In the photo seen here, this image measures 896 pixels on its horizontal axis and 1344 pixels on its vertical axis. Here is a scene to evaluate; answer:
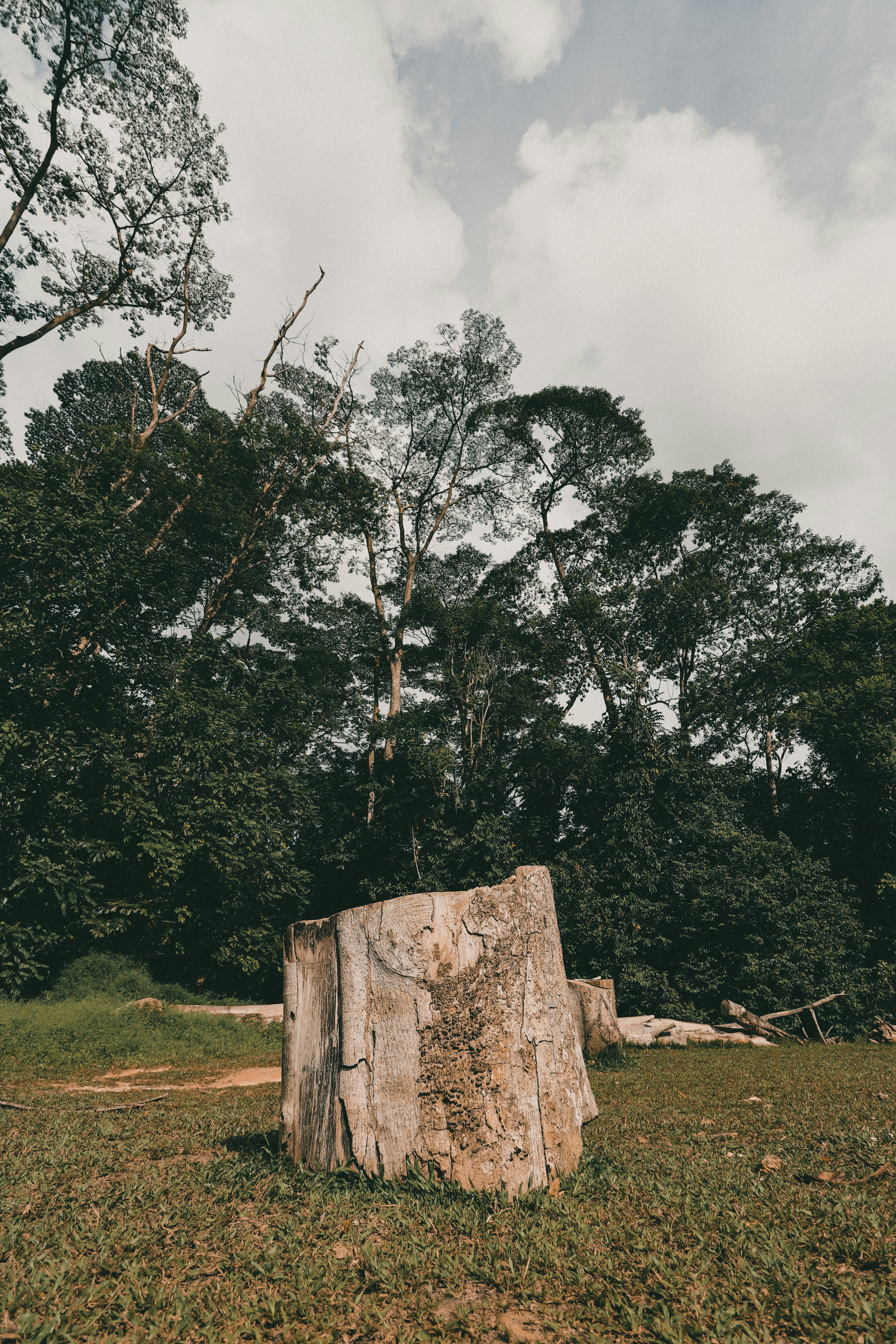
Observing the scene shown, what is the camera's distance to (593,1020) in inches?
383

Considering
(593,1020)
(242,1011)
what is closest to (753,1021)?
(593,1020)

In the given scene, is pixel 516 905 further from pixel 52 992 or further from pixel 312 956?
pixel 52 992

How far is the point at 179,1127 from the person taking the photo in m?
5.03

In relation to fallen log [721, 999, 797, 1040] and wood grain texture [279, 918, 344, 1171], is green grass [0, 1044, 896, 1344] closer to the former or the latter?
wood grain texture [279, 918, 344, 1171]

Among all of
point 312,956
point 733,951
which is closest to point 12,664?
point 312,956

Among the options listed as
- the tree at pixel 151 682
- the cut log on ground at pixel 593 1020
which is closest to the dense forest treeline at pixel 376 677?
the tree at pixel 151 682

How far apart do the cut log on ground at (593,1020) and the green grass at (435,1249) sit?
5.39m

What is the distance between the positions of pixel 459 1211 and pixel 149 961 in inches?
561

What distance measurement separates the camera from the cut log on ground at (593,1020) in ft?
31.5

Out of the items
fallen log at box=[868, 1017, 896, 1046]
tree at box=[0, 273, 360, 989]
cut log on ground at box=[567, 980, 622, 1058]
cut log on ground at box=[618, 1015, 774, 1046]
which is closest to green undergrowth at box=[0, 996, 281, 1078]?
tree at box=[0, 273, 360, 989]

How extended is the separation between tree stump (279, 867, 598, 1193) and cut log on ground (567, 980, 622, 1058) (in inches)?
247

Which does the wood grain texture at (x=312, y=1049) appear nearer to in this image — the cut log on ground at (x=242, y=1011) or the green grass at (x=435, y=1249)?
the green grass at (x=435, y=1249)

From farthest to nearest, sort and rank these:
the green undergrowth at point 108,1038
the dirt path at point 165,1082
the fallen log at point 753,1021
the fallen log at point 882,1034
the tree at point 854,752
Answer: the tree at point 854,752 < the fallen log at point 753,1021 < the fallen log at point 882,1034 < the green undergrowth at point 108,1038 < the dirt path at point 165,1082

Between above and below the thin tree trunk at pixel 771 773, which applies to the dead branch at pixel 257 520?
above
